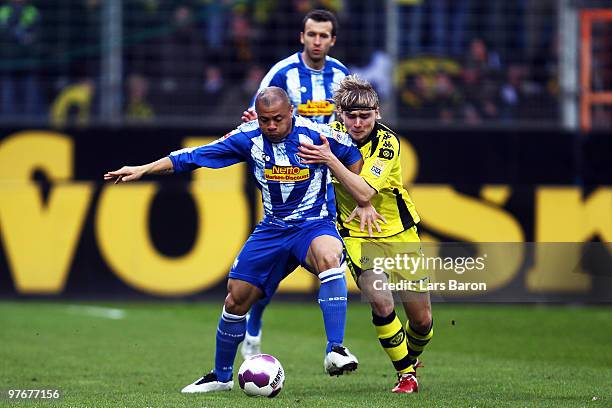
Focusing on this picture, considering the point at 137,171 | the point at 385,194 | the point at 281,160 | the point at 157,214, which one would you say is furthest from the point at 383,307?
the point at 157,214

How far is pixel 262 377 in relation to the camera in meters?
7.32

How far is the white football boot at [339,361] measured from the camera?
279 inches

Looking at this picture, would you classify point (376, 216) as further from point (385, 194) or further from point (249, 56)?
point (249, 56)

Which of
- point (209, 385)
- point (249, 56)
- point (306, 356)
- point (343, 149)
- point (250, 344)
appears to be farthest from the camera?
point (249, 56)

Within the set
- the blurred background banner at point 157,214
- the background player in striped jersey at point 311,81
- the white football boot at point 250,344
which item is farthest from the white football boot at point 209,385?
the blurred background banner at point 157,214

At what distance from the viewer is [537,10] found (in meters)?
16.2

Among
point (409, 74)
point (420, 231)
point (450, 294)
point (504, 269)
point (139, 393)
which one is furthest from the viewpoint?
point (409, 74)

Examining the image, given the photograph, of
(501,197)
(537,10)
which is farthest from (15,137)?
(537,10)

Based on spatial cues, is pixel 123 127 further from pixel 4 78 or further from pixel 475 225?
pixel 475 225

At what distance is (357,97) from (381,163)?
1.51 feet

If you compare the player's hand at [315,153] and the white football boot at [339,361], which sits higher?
the player's hand at [315,153]

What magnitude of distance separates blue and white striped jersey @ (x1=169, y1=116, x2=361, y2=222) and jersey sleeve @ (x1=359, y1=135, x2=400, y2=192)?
112 mm

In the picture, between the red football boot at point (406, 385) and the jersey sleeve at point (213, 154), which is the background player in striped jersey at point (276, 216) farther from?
the red football boot at point (406, 385)

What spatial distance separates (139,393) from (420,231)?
7620 millimetres
